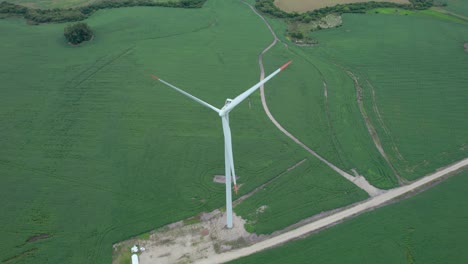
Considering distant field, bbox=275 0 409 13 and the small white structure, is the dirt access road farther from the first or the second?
distant field, bbox=275 0 409 13

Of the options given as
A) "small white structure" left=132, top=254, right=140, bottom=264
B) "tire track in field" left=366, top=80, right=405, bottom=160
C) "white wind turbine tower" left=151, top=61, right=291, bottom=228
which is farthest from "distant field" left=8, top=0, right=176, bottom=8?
"small white structure" left=132, top=254, right=140, bottom=264

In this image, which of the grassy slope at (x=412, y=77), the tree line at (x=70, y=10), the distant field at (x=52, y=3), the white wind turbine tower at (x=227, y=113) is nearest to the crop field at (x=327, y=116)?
the grassy slope at (x=412, y=77)

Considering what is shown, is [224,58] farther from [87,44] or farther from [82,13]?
[82,13]

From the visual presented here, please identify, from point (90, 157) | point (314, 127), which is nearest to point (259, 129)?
point (314, 127)

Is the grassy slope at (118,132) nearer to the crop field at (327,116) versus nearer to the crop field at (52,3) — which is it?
the crop field at (327,116)

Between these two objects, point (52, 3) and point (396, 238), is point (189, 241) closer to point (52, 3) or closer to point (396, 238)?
point (396, 238)

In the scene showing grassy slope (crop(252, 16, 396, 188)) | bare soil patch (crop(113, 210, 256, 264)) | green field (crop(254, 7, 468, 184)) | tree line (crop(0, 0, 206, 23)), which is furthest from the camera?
tree line (crop(0, 0, 206, 23))
